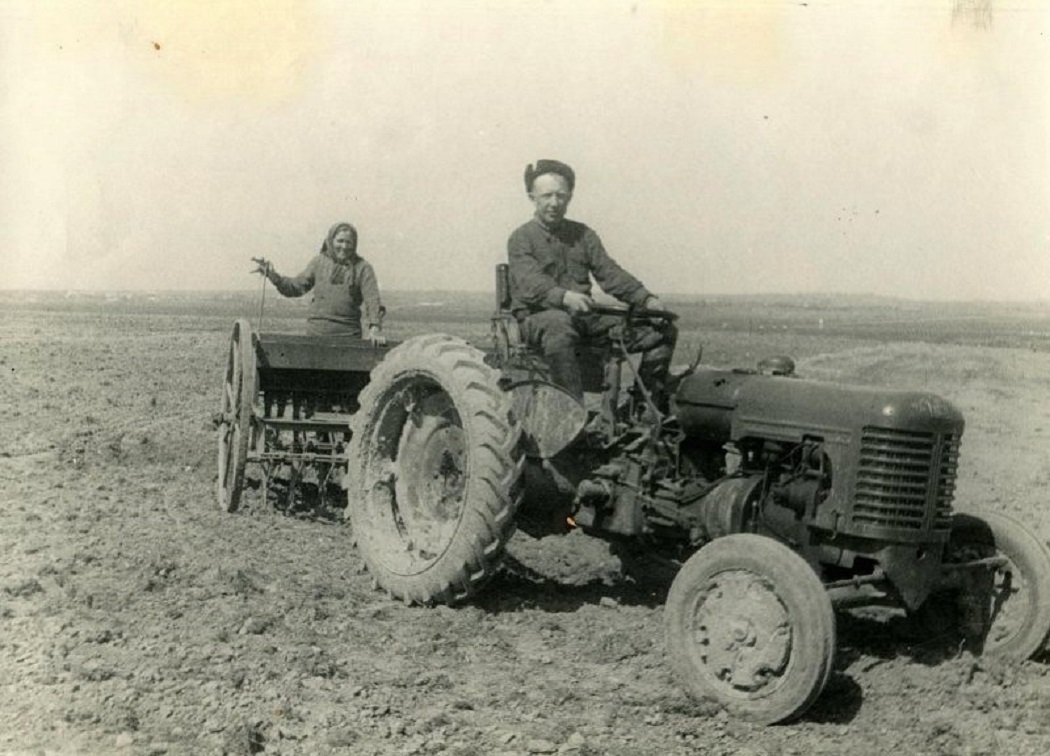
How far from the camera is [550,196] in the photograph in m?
6.72

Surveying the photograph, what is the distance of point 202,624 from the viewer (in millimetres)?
5316

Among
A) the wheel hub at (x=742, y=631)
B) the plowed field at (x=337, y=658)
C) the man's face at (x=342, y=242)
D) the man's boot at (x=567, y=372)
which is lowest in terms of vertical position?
the plowed field at (x=337, y=658)

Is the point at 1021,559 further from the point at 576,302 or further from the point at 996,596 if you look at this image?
the point at 576,302

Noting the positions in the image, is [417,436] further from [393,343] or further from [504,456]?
[393,343]

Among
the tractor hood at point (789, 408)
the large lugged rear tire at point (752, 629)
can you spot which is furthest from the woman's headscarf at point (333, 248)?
the large lugged rear tire at point (752, 629)

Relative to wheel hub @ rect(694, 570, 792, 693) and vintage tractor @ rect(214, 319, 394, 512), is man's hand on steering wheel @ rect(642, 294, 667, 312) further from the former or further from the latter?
vintage tractor @ rect(214, 319, 394, 512)

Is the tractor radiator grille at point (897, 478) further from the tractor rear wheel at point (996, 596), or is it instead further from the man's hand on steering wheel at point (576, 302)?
the man's hand on steering wheel at point (576, 302)

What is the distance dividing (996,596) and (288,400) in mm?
5546

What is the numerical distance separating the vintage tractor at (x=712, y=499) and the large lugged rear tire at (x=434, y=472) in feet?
0.04

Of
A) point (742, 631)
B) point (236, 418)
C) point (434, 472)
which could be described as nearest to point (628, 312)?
point (434, 472)

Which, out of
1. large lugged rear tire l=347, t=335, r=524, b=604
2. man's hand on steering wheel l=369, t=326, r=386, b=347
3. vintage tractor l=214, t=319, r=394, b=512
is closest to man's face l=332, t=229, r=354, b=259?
man's hand on steering wheel l=369, t=326, r=386, b=347

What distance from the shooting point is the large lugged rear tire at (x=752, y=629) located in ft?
14.4

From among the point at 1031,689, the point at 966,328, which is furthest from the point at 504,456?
the point at 966,328

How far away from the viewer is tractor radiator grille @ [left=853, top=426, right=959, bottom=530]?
481 centimetres
